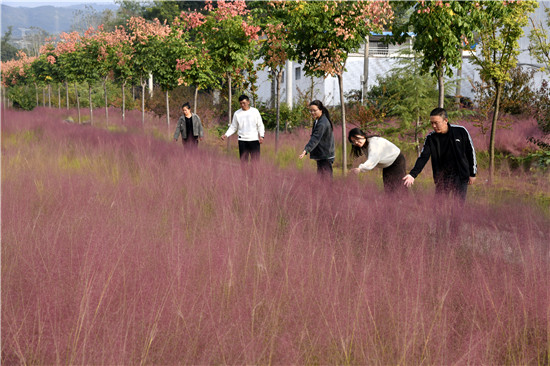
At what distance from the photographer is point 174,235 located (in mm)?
3961

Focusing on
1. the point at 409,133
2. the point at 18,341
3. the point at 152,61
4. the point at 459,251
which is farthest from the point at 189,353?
the point at 152,61

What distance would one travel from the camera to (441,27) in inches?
335

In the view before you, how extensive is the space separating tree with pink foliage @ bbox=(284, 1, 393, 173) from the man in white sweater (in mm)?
2366

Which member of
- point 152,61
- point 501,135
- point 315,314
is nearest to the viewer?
point 315,314

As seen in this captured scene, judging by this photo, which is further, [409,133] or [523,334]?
[409,133]

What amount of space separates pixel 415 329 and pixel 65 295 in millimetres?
2048

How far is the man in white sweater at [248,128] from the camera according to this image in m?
9.13

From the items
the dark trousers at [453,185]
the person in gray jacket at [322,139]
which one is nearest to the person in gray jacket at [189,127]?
the person in gray jacket at [322,139]

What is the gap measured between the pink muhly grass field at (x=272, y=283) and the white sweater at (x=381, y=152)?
0.98 metres

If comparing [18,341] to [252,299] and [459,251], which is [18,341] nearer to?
[252,299]

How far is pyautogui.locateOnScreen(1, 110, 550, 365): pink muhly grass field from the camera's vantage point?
8.23 feet

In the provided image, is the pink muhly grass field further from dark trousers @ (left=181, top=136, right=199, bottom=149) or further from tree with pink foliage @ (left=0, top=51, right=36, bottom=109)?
tree with pink foliage @ (left=0, top=51, right=36, bottom=109)

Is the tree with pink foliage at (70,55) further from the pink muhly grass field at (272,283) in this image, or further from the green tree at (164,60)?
the pink muhly grass field at (272,283)

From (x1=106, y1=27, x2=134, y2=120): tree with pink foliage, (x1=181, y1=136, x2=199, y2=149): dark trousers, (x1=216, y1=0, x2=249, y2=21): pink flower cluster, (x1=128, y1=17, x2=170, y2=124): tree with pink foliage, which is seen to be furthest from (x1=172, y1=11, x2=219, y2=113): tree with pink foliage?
(x1=106, y1=27, x2=134, y2=120): tree with pink foliage
